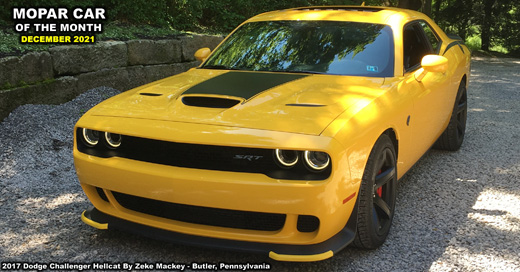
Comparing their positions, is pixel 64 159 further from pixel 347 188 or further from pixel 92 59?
pixel 347 188

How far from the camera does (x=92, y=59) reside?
7.26 metres

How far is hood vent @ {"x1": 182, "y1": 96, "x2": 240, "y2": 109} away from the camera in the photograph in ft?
10.9

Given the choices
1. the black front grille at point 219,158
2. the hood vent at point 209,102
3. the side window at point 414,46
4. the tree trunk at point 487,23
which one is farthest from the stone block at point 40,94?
the tree trunk at point 487,23

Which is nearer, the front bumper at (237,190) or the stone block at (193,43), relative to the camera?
the front bumper at (237,190)

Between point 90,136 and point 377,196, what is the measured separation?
1753 millimetres

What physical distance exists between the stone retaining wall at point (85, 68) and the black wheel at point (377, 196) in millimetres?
4362

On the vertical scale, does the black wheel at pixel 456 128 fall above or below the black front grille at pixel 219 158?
below

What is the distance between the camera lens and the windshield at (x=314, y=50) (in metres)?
4.06

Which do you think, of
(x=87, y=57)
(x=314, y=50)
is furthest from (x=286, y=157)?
(x=87, y=57)

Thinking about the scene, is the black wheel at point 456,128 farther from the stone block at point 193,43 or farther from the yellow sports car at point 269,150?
the stone block at point 193,43

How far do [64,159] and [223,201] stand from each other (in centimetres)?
300

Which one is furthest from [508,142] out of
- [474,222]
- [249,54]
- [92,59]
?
[92,59]

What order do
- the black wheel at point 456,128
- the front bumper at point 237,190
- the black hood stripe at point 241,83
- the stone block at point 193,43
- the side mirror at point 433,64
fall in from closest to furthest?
the front bumper at point 237,190 → the black hood stripe at point 241,83 → the side mirror at point 433,64 → the black wheel at point 456,128 → the stone block at point 193,43

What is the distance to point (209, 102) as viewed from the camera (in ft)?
11.1
